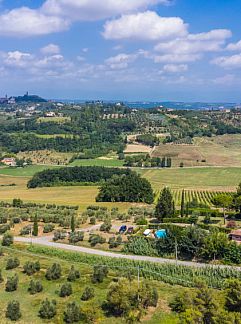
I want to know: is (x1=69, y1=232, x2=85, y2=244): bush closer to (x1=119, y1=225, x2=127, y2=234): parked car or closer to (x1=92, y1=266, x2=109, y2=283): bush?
(x1=119, y1=225, x2=127, y2=234): parked car

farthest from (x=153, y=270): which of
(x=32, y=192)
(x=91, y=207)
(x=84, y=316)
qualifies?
(x=32, y=192)

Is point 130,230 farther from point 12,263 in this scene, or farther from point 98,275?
point 12,263

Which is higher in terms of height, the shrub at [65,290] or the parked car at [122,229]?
the shrub at [65,290]

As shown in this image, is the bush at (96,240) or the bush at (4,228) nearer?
the bush at (96,240)

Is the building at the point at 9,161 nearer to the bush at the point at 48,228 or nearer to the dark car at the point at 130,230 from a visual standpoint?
the bush at the point at 48,228

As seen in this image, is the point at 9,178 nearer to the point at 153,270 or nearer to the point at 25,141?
the point at 25,141

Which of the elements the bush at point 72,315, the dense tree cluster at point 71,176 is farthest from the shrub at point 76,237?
the dense tree cluster at point 71,176
